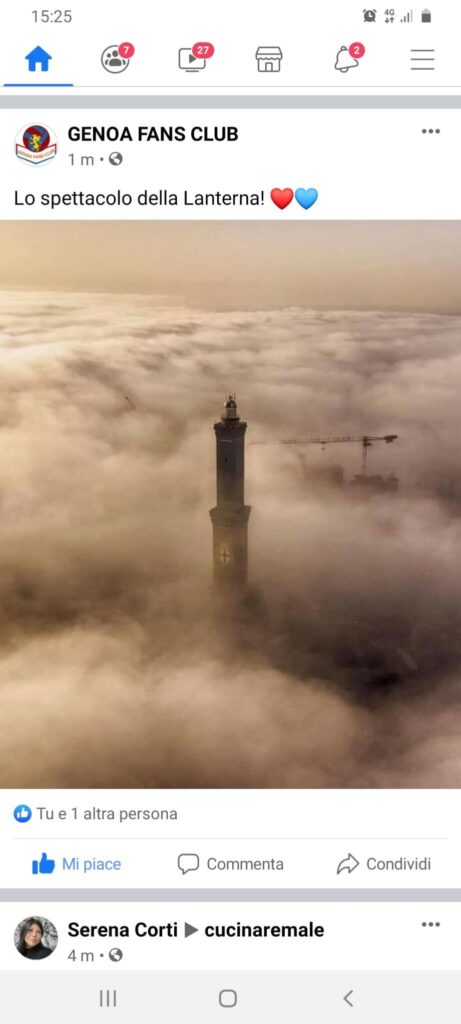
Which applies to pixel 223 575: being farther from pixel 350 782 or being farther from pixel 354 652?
pixel 350 782

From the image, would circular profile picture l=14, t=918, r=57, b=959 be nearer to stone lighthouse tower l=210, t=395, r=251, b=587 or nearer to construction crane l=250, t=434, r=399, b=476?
stone lighthouse tower l=210, t=395, r=251, b=587
